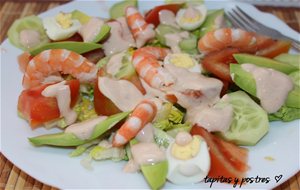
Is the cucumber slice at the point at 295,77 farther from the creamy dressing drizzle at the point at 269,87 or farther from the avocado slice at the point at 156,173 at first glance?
the avocado slice at the point at 156,173

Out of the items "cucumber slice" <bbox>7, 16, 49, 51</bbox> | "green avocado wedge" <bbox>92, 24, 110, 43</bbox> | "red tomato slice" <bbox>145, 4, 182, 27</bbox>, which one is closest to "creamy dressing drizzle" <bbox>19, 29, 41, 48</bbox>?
"cucumber slice" <bbox>7, 16, 49, 51</bbox>

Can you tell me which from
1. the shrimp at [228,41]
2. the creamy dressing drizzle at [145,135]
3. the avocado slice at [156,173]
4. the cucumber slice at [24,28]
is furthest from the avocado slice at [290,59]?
the cucumber slice at [24,28]

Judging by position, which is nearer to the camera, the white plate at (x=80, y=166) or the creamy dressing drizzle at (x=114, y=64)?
the white plate at (x=80, y=166)

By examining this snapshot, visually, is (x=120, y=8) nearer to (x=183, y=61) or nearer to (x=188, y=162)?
(x=183, y=61)

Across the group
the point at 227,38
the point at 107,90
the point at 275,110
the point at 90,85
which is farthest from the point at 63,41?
the point at 275,110

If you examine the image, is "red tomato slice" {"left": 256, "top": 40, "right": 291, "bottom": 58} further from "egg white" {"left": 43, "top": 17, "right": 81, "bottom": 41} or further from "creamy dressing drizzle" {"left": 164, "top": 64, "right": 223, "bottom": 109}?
"egg white" {"left": 43, "top": 17, "right": 81, "bottom": 41}

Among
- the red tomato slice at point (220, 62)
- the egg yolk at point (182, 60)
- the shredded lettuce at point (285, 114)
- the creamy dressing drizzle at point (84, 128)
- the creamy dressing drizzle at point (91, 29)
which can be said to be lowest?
the shredded lettuce at point (285, 114)
